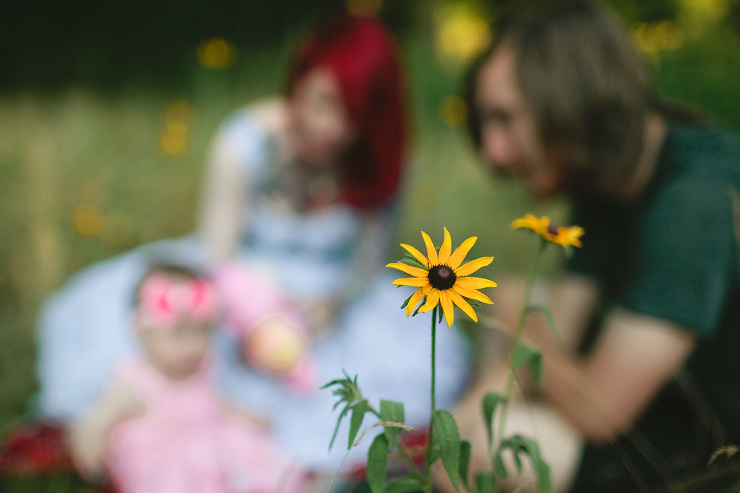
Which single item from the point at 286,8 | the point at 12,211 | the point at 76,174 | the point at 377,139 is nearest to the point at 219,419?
the point at 377,139

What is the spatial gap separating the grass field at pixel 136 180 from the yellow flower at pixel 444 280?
1.36 m

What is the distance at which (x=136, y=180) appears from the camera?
2.58 metres

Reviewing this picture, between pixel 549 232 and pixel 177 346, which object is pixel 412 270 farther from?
pixel 177 346

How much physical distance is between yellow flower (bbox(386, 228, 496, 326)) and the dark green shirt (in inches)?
28.4

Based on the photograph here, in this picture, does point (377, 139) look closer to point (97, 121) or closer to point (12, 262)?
point (12, 262)

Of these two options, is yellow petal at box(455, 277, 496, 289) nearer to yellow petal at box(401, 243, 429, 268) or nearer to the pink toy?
yellow petal at box(401, 243, 429, 268)

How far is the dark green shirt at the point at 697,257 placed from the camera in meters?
0.99

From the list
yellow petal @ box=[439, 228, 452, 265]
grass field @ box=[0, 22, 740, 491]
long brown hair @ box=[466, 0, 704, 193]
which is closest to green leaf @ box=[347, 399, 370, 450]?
yellow petal @ box=[439, 228, 452, 265]

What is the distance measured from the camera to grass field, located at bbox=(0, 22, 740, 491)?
196 cm

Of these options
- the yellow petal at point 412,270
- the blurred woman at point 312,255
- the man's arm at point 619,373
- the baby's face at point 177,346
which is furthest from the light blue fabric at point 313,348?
the yellow petal at point 412,270

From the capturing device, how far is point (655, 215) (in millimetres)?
1047

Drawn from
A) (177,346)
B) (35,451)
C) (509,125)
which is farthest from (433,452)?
(35,451)

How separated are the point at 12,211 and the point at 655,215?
211 centimetres

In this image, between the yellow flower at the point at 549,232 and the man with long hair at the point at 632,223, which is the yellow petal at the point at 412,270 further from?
the man with long hair at the point at 632,223
